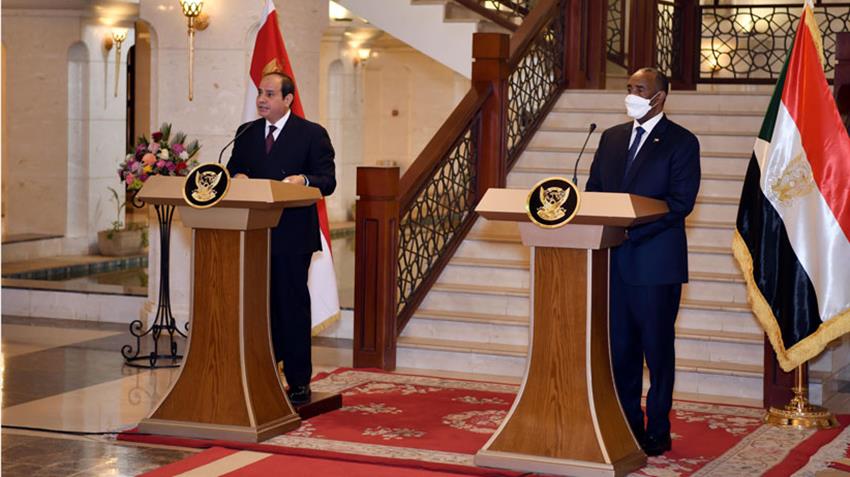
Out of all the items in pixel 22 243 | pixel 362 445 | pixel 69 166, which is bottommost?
pixel 362 445

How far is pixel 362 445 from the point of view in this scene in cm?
544

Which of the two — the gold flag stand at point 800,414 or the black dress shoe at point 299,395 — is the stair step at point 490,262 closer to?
the gold flag stand at point 800,414

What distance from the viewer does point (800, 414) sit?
20.0ft

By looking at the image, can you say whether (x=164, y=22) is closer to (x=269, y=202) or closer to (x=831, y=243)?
(x=269, y=202)

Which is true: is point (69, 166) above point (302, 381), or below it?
above

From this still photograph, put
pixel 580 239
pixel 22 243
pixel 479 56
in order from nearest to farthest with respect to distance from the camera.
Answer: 1. pixel 580 239
2. pixel 479 56
3. pixel 22 243

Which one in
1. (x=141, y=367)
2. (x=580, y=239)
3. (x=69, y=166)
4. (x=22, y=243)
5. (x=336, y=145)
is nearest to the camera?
(x=580, y=239)

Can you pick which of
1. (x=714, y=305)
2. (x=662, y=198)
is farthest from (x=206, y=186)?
(x=714, y=305)

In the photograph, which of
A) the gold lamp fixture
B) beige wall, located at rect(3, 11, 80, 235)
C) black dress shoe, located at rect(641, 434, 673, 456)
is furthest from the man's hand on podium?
the gold lamp fixture

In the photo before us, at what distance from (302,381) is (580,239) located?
75.5 inches

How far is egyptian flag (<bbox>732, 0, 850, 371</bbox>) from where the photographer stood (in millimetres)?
6184

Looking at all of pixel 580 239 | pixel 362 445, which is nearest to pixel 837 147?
pixel 580 239

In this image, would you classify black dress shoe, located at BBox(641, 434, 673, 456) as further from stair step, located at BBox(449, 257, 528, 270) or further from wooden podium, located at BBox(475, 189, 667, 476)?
stair step, located at BBox(449, 257, 528, 270)

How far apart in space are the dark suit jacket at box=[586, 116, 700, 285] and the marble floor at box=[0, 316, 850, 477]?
2.07 metres
